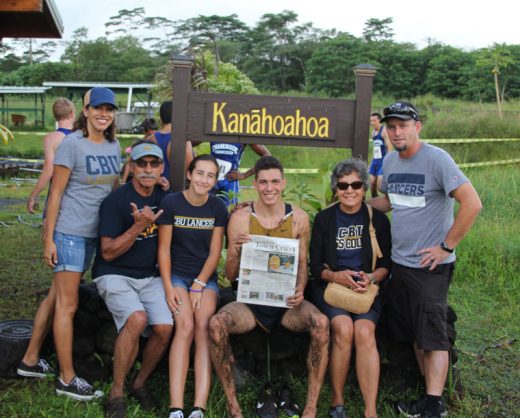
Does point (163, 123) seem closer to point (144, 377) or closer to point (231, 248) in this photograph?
point (231, 248)

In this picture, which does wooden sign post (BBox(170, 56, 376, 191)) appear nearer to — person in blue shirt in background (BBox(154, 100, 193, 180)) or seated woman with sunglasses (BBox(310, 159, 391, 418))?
person in blue shirt in background (BBox(154, 100, 193, 180))

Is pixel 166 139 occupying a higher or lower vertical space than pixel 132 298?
higher

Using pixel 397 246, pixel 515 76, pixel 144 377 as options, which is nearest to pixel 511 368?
pixel 397 246

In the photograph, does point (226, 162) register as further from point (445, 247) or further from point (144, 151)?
point (445, 247)

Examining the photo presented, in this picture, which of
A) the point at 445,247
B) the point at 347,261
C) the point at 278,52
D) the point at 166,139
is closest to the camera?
the point at 445,247

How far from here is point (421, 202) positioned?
11.7ft

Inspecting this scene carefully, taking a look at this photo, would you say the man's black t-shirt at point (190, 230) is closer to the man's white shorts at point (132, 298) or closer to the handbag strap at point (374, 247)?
the man's white shorts at point (132, 298)

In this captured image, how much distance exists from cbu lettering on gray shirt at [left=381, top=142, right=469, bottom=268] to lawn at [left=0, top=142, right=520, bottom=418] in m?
0.94

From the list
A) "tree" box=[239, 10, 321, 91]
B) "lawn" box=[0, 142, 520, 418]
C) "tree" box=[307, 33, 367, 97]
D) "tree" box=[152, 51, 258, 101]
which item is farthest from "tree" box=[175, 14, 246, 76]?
"lawn" box=[0, 142, 520, 418]

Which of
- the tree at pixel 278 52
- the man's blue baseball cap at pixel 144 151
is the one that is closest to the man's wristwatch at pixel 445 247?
the man's blue baseball cap at pixel 144 151

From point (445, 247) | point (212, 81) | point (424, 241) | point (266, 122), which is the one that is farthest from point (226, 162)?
point (212, 81)

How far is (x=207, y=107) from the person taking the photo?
168 inches

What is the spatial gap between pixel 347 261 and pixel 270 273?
47 cm

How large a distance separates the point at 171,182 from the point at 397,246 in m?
1.61
